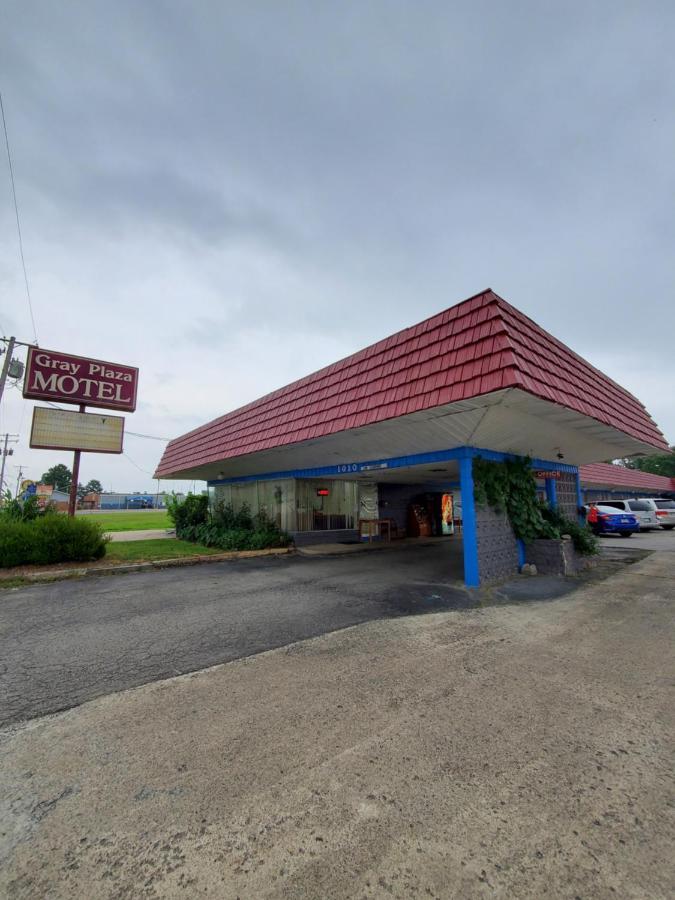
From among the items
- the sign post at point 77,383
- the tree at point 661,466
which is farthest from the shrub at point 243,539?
the tree at point 661,466

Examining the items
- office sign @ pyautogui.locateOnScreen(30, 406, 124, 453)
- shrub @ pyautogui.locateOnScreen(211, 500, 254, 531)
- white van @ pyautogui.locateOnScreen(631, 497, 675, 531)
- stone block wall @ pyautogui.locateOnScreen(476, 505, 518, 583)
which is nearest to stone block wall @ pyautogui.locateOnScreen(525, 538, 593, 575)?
stone block wall @ pyautogui.locateOnScreen(476, 505, 518, 583)

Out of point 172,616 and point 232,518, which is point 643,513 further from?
point 172,616

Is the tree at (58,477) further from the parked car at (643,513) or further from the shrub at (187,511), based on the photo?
the parked car at (643,513)

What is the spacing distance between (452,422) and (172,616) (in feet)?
18.9

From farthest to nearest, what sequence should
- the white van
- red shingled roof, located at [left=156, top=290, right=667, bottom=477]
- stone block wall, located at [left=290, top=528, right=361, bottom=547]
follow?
the white van < stone block wall, located at [left=290, top=528, right=361, bottom=547] < red shingled roof, located at [left=156, top=290, right=667, bottom=477]

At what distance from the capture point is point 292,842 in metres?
1.90

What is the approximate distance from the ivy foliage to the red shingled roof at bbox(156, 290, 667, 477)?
2021 mm

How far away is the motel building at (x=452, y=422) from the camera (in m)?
6.38

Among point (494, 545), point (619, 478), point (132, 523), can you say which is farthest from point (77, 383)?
point (619, 478)

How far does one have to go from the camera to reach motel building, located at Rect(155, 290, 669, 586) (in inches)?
251

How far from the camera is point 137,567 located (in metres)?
9.85

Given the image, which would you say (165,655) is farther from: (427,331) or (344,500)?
(344,500)

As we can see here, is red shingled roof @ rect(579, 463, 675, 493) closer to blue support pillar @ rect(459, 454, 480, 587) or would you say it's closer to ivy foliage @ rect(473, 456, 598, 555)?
ivy foliage @ rect(473, 456, 598, 555)

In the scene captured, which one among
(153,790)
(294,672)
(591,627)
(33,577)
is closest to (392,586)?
(591,627)
